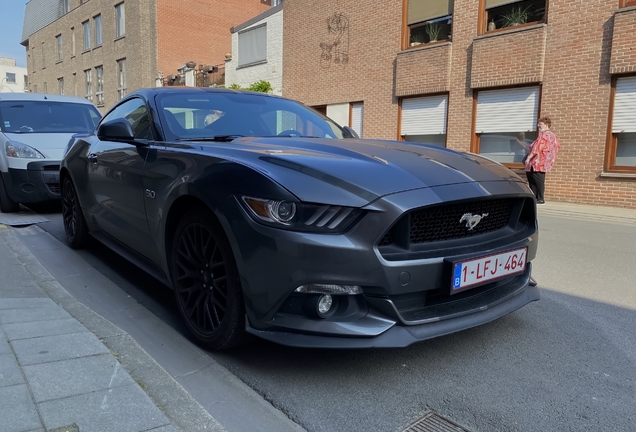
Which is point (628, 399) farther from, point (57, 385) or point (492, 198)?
point (57, 385)

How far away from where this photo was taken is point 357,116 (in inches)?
612

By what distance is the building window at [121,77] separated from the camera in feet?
99.7

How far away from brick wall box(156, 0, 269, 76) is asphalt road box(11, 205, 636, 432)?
26668 millimetres

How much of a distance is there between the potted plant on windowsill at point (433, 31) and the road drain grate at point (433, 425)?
12521mm

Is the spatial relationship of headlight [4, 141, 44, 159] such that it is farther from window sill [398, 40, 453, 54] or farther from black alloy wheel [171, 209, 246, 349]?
window sill [398, 40, 453, 54]

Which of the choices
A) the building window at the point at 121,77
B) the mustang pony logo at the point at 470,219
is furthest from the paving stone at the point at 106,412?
the building window at the point at 121,77

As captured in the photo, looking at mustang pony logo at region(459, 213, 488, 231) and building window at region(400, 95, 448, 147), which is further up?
building window at region(400, 95, 448, 147)

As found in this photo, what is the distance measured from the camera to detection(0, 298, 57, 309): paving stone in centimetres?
332

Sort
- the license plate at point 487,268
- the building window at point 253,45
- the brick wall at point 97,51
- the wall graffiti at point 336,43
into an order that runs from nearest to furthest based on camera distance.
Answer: the license plate at point 487,268
the wall graffiti at point 336,43
the building window at point 253,45
the brick wall at point 97,51

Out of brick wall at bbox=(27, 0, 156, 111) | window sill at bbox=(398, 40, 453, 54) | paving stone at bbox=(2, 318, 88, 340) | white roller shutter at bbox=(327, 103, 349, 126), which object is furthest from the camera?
brick wall at bbox=(27, 0, 156, 111)

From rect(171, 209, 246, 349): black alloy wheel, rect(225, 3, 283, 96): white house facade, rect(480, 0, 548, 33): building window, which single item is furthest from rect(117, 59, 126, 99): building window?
rect(171, 209, 246, 349): black alloy wheel

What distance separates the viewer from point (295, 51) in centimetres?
1742

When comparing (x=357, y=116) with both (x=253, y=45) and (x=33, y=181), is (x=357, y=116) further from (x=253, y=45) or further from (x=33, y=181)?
(x=33, y=181)

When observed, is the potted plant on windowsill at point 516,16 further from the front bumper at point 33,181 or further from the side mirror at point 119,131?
the side mirror at point 119,131
